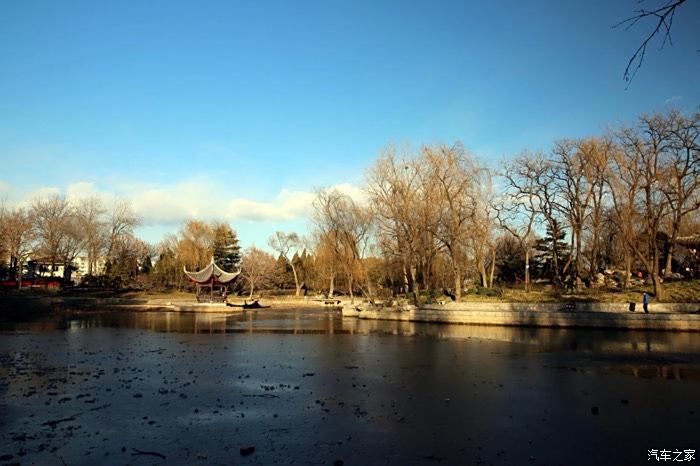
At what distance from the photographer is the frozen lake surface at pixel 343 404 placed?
6.95 m

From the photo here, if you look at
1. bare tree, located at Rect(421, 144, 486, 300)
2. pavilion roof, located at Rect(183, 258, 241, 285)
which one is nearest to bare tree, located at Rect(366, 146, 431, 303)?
bare tree, located at Rect(421, 144, 486, 300)

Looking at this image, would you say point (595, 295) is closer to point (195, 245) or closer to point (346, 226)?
point (346, 226)

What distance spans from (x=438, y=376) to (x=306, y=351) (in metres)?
6.66

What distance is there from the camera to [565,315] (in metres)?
27.4

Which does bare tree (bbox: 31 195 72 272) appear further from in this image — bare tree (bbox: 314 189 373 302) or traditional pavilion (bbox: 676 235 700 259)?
traditional pavilion (bbox: 676 235 700 259)

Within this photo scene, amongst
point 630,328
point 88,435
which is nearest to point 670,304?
point 630,328

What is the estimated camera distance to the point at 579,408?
31.1ft

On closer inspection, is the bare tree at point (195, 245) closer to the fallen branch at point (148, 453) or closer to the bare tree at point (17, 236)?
the bare tree at point (17, 236)

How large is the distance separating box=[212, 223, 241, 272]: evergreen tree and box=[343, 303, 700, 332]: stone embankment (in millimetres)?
47952

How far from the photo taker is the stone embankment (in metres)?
25.1

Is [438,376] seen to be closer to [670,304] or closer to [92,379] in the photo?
[92,379]

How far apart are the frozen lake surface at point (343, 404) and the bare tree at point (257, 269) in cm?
5147

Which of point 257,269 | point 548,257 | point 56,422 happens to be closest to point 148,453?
point 56,422

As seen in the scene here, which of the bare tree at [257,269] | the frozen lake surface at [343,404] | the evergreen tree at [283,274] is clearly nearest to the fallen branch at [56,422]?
the frozen lake surface at [343,404]
